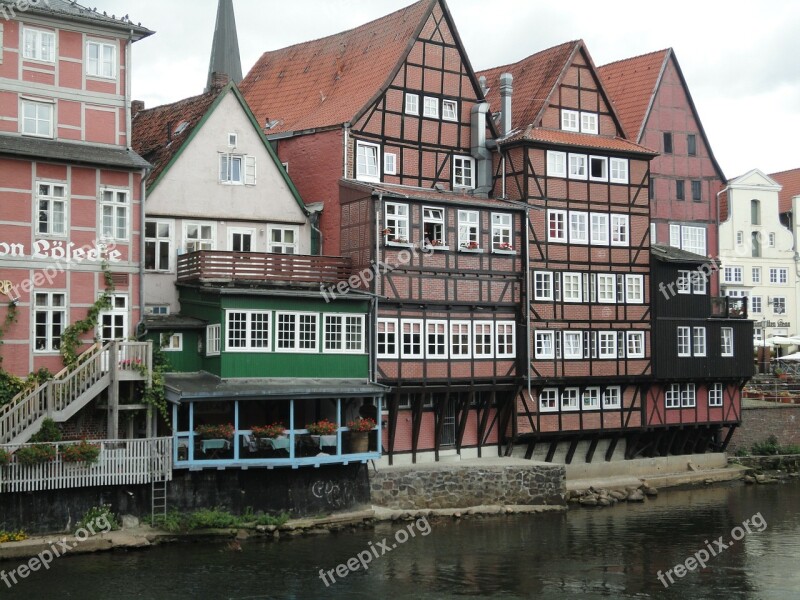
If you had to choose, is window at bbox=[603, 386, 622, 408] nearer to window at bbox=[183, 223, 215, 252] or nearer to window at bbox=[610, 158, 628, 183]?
window at bbox=[610, 158, 628, 183]

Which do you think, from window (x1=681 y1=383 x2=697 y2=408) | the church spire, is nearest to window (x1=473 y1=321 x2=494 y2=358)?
window (x1=681 y1=383 x2=697 y2=408)

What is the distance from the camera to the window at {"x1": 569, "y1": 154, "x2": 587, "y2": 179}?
42875 millimetres

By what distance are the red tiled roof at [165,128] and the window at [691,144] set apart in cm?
2148

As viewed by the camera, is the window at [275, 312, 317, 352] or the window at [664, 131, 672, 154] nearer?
the window at [275, 312, 317, 352]

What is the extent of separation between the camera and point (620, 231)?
144 feet

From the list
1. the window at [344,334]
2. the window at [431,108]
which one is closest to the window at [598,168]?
the window at [431,108]

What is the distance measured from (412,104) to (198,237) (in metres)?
8.91

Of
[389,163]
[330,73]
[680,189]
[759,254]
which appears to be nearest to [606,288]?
[389,163]

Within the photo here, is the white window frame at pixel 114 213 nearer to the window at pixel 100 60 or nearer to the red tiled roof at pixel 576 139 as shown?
the window at pixel 100 60

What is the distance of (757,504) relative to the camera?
41.0 metres

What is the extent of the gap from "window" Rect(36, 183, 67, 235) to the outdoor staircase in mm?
3573

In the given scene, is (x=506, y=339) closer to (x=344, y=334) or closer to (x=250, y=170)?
(x=344, y=334)

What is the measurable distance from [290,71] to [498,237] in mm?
11958

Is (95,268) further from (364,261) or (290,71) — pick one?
(290,71)
